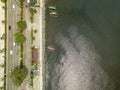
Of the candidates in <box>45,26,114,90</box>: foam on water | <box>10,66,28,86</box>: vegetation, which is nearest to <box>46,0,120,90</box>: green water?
<box>45,26,114,90</box>: foam on water

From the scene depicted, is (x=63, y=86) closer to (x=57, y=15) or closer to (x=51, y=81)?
(x=51, y=81)

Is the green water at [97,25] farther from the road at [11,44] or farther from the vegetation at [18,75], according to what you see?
the vegetation at [18,75]

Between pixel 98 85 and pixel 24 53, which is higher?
pixel 24 53

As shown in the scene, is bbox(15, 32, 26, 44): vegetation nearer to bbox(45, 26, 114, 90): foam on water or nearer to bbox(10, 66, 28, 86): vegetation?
bbox(10, 66, 28, 86): vegetation

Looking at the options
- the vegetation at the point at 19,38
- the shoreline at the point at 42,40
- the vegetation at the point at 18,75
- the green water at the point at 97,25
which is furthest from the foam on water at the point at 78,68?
the vegetation at the point at 19,38

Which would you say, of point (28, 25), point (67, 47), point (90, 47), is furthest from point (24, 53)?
point (90, 47)

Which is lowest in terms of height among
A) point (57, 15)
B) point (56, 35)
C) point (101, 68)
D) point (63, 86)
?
point (63, 86)

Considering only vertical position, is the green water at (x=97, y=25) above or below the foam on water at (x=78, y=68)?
above
